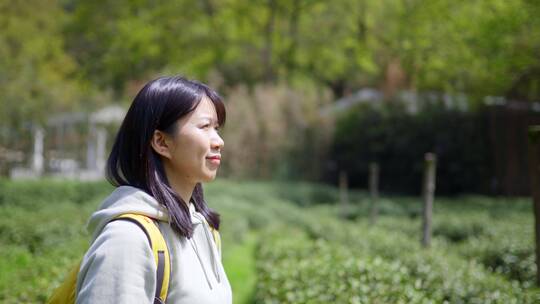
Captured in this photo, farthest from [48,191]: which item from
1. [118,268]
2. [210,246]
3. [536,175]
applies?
[118,268]

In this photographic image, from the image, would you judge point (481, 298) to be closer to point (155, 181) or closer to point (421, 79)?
point (155, 181)

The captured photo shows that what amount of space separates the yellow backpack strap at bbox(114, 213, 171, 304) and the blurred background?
5.67 ft

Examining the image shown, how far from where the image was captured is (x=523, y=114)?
1622cm

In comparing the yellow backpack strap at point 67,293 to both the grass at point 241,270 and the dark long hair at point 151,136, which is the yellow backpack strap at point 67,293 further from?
the grass at point 241,270

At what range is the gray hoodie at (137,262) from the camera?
4.25 ft

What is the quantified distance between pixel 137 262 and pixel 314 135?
1727cm

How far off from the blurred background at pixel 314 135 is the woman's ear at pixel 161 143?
1.69m

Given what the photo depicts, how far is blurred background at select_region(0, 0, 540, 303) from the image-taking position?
465 centimetres

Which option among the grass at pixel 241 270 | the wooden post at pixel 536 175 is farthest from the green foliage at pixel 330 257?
the wooden post at pixel 536 175

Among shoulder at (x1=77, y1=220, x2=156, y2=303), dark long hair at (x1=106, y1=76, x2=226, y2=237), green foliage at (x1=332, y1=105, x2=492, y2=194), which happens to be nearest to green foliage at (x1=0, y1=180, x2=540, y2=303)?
dark long hair at (x1=106, y1=76, x2=226, y2=237)

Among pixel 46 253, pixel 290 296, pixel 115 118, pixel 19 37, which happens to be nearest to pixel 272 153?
pixel 115 118

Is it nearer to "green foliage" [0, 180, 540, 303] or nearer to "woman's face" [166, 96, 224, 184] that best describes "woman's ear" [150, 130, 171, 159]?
"woman's face" [166, 96, 224, 184]

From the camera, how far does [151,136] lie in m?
1.57

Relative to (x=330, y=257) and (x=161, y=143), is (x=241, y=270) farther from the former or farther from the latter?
(x=161, y=143)
